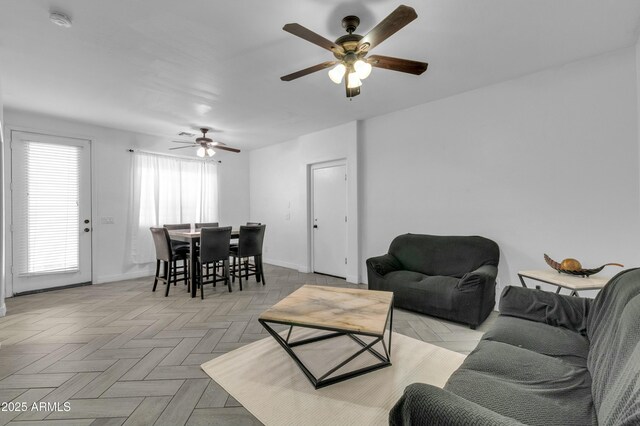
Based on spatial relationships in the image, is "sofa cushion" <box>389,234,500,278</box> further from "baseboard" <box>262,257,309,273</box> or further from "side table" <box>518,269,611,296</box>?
"baseboard" <box>262,257,309,273</box>

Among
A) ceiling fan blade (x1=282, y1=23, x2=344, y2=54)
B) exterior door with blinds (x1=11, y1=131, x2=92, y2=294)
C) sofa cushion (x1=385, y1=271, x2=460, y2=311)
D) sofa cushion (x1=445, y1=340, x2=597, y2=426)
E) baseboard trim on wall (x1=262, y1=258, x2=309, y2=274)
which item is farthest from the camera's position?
baseboard trim on wall (x1=262, y1=258, x2=309, y2=274)

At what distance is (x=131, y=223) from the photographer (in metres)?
4.84

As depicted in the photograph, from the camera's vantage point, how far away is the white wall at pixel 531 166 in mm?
2510

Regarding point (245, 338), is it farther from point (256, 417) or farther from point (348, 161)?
point (348, 161)

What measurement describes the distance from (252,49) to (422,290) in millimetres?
2832

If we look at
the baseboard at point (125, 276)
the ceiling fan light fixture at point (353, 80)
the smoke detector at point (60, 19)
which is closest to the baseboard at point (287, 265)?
the baseboard at point (125, 276)

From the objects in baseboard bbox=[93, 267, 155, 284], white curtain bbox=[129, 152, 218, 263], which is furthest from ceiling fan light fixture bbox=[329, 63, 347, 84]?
baseboard bbox=[93, 267, 155, 284]

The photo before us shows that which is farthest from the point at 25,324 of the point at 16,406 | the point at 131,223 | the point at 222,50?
the point at 222,50

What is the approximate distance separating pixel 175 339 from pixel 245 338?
25.1 inches

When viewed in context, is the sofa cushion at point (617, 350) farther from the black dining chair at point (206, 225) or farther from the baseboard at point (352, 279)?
the black dining chair at point (206, 225)

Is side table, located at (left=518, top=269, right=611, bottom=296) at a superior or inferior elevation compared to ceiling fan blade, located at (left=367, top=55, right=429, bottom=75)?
inferior

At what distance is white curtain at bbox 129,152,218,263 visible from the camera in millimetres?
4891

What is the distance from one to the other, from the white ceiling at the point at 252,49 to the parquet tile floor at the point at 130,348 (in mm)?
2523

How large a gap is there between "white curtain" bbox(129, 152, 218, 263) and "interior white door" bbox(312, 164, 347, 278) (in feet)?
7.48
